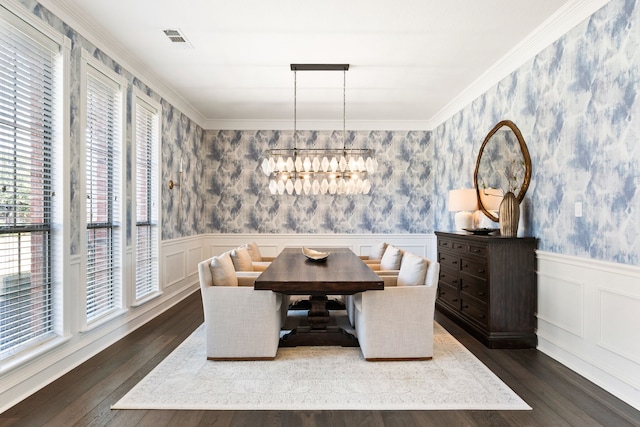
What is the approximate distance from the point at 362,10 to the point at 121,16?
1.98 metres

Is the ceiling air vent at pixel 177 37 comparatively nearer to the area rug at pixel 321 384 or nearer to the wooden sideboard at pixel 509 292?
the area rug at pixel 321 384

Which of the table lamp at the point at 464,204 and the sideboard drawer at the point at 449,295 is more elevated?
the table lamp at the point at 464,204

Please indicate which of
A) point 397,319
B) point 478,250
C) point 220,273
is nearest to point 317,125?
point 478,250

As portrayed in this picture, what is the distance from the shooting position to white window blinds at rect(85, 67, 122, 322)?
10.6ft

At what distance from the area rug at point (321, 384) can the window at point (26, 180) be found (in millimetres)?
882

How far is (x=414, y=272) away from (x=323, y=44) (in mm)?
2306

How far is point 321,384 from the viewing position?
2580 mm

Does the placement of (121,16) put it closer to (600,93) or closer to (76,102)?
(76,102)

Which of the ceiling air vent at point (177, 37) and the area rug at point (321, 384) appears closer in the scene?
the area rug at point (321, 384)

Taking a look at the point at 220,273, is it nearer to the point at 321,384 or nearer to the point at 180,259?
the point at 321,384

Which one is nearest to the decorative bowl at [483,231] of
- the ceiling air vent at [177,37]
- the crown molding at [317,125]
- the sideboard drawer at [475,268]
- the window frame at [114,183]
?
the sideboard drawer at [475,268]

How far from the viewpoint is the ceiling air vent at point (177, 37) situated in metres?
3.31

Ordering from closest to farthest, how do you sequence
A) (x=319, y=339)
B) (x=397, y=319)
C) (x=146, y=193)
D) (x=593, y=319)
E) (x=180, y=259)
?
(x=593, y=319)
(x=397, y=319)
(x=319, y=339)
(x=146, y=193)
(x=180, y=259)

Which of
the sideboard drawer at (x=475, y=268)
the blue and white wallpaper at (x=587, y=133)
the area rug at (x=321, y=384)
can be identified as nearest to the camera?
the area rug at (x=321, y=384)
